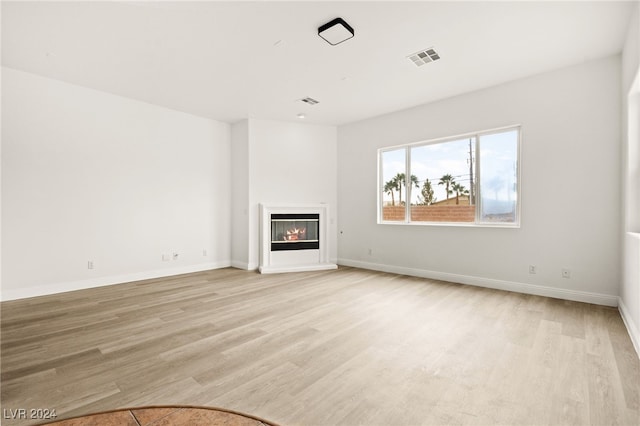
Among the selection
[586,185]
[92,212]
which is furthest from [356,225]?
[92,212]

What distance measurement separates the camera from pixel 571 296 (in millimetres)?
3771

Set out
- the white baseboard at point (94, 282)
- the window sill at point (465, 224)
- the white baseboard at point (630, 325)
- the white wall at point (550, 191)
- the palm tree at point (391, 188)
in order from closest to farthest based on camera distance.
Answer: the white baseboard at point (630, 325)
the white wall at point (550, 191)
the white baseboard at point (94, 282)
the window sill at point (465, 224)
the palm tree at point (391, 188)

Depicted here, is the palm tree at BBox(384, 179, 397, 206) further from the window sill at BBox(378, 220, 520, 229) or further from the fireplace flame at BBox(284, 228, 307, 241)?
the fireplace flame at BBox(284, 228, 307, 241)

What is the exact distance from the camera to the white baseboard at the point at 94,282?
3.87m

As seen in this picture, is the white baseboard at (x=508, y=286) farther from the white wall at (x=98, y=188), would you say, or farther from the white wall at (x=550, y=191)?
the white wall at (x=98, y=188)

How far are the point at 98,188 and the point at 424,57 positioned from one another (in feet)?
16.2

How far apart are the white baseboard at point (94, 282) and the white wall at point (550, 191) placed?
13.3ft

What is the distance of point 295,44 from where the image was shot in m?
3.30

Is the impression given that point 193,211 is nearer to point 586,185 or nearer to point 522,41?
point 522,41

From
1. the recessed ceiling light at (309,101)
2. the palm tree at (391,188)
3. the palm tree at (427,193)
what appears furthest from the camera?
the palm tree at (391,188)

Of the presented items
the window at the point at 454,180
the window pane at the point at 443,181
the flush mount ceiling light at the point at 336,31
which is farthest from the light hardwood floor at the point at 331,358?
the flush mount ceiling light at the point at 336,31

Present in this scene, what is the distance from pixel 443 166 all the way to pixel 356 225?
2.02 meters

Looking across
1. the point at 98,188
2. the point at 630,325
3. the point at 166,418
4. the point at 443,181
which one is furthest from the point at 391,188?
the point at 166,418

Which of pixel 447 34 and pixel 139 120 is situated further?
pixel 139 120
